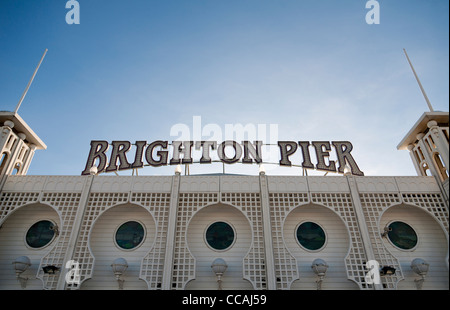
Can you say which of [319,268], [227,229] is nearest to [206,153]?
[227,229]

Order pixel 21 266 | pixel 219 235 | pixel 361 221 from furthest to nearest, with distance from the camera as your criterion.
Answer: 1. pixel 219 235
2. pixel 361 221
3. pixel 21 266

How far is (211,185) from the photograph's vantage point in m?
17.1

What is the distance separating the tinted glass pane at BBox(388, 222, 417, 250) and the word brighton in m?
4.40

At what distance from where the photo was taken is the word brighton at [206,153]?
19156mm

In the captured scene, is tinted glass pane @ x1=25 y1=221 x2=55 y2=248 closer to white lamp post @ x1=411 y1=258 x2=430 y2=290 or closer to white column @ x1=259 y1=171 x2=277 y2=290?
white column @ x1=259 y1=171 x2=277 y2=290

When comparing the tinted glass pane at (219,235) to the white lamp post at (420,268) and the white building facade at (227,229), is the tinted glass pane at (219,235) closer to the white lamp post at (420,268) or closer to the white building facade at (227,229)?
the white building facade at (227,229)

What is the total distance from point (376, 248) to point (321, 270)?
11.5 ft

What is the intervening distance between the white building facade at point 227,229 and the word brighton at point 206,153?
1997mm

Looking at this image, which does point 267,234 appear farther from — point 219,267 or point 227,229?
point 219,267

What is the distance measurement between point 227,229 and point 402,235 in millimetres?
10115

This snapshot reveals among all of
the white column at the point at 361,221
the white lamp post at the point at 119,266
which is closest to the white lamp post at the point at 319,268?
the white column at the point at 361,221

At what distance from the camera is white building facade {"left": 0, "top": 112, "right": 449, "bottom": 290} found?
1507cm

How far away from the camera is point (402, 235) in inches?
653

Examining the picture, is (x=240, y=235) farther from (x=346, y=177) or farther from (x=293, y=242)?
(x=346, y=177)
